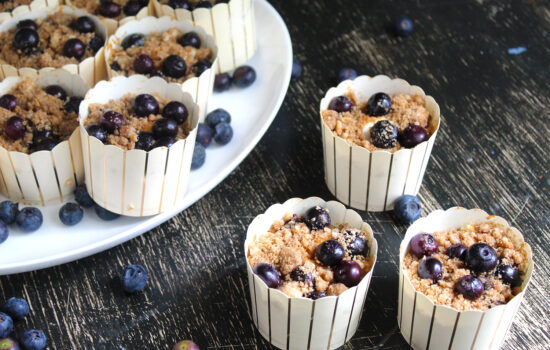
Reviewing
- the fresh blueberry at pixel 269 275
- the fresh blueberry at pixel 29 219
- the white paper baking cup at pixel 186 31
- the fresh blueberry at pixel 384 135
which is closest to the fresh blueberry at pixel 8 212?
the fresh blueberry at pixel 29 219

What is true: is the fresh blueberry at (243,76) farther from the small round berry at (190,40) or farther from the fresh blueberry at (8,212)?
the fresh blueberry at (8,212)

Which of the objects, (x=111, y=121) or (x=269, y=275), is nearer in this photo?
(x=269, y=275)

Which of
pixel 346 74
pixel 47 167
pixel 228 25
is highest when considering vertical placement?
pixel 228 25

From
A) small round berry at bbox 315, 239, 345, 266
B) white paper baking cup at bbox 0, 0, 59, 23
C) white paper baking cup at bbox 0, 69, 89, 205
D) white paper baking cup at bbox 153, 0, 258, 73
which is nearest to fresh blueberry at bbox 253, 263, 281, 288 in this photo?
small round berry at bbox 315, 239, 345, 266

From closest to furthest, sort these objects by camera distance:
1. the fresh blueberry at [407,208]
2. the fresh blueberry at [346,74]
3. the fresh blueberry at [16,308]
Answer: the fresh blueberry at [16,308]
the fresh blueberry at [407,208]
the fresh blueberry at [346,74]

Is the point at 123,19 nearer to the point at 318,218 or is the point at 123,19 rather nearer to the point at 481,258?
the point at 318,218

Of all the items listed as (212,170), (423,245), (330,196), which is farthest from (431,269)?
(212,170)

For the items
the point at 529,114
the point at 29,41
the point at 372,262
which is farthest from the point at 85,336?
the point at 529,114
